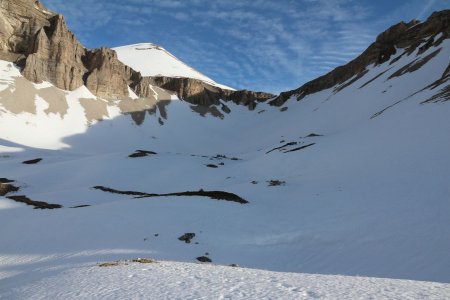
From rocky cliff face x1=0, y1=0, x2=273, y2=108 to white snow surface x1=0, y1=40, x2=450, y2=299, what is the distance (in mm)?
48785

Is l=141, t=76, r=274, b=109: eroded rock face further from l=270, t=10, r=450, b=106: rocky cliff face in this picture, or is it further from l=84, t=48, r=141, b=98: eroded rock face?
l=270, t=10, r=450, b=106: rocky cliff face

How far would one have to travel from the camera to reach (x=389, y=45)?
106 meters

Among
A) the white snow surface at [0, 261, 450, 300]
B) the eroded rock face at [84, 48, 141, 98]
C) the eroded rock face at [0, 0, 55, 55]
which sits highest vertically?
the eroded rock face at [0, 0, 55, 55]

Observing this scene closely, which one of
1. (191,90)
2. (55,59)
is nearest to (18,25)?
(55,59)

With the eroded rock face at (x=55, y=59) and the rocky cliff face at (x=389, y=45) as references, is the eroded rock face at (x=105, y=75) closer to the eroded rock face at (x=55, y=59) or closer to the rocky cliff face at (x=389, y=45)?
the eroded rock face at (x=55, y=59)

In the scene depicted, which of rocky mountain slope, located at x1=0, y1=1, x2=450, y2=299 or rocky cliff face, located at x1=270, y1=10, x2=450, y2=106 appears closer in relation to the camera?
rocky mountain slope, located at x1=0, y1=1, x2=450, y2=299

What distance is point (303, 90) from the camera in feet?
442

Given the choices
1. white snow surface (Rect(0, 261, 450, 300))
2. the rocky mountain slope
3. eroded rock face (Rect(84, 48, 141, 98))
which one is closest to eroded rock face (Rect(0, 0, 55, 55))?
eroded rock face (Rect(84, 48, 141, 98))

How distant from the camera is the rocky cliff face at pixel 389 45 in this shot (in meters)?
92.2

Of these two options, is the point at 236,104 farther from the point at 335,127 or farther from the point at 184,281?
the point at 184,281

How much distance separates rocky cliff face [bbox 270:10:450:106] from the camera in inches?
3632

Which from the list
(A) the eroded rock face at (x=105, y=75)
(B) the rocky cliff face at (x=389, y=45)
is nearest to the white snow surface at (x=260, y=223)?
(A) the eroded rock face at (x=105, y=75)

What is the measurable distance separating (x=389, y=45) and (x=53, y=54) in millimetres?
92748

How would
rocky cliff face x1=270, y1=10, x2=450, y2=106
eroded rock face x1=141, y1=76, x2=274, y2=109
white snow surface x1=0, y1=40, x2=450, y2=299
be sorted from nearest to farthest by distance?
white snow surface x1=0, y1=40, x2=450, y2=299 → rocky cliff face x1=270, y1=10, x2=450, y2=106 → eroded rock face x1=141, y1=76, x2=274, y2=109
